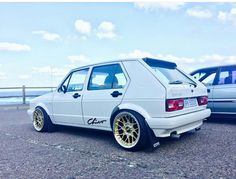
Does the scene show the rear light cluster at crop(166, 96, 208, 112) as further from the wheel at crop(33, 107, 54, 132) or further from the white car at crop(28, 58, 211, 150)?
the wheel at crop(33, 107, 54, 132)

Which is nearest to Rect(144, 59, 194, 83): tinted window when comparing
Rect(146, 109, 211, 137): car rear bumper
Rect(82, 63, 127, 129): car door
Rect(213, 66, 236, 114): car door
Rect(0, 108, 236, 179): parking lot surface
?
Rect(82, 63, 127, 129): car door

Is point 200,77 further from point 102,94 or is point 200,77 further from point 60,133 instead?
point 60,133

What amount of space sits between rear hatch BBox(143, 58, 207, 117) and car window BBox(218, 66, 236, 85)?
1.88 metres

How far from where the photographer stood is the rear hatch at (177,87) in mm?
3523

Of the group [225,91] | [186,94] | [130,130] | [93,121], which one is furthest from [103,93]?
[225,91]

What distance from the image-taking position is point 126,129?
→ 3.90 metres

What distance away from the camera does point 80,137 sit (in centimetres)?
497

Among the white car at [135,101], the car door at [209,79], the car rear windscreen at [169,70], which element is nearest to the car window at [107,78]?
the white car at [135,101]

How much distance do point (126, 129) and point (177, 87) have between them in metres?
1.13

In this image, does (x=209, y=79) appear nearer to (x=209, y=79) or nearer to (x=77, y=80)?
(x=209, y=79)

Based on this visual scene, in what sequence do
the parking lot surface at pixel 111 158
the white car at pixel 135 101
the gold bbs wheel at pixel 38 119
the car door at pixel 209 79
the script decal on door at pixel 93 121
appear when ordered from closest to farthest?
the parking lot surface at pixel 111 158 < the white car at pixel 135 101 < the script decal on door at pixel 93 121 < the gold bbs wheel at pixel 38 119 < the car door at pixel 209 79

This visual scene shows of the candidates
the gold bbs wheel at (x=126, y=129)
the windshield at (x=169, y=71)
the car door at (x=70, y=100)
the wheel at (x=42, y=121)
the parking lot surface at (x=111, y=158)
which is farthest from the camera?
the wheel at (x=42, y=121)

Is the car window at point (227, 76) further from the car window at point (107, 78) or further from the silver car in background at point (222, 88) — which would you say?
the car window at point (107, 78)

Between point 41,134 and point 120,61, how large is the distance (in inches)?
110
